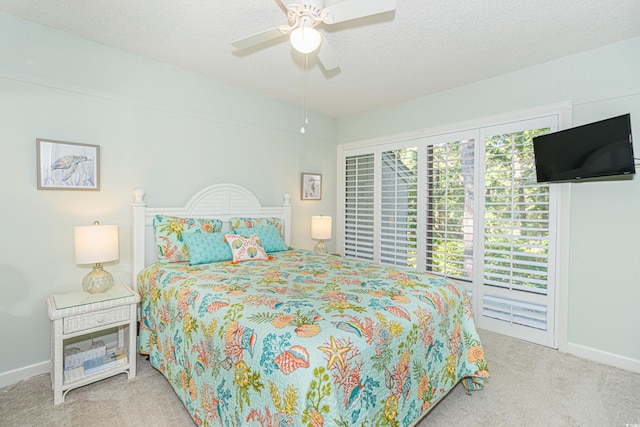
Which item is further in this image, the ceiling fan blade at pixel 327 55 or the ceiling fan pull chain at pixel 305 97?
the ceiling fan pull chain at pixel 305 97

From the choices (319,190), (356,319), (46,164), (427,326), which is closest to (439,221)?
(319,190)

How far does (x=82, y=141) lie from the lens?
8.35ft

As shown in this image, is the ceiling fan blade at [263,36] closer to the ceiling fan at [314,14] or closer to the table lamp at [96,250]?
the ceiling fan at [314,14]

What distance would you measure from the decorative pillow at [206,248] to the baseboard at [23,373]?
52.5 inches

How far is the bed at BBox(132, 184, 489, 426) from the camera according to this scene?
4.04 feet

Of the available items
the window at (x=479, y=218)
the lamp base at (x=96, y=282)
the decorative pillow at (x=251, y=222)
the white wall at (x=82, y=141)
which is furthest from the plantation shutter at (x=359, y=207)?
the lamp base at (x=96, y=282)

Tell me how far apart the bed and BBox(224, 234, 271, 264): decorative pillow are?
78mm

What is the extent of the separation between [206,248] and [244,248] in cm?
34

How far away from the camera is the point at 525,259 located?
3.01 metres

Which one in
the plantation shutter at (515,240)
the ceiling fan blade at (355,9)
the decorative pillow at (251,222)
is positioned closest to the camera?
the ceiling fan blade at (355,9)

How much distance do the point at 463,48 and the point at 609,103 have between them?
4.30ft

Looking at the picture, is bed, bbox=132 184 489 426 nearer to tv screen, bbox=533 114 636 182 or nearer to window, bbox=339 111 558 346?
window, bbox=339 111 558 346

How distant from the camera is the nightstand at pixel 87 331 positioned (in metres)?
2.04

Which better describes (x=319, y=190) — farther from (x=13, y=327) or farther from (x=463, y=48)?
(x=13, y=327)
